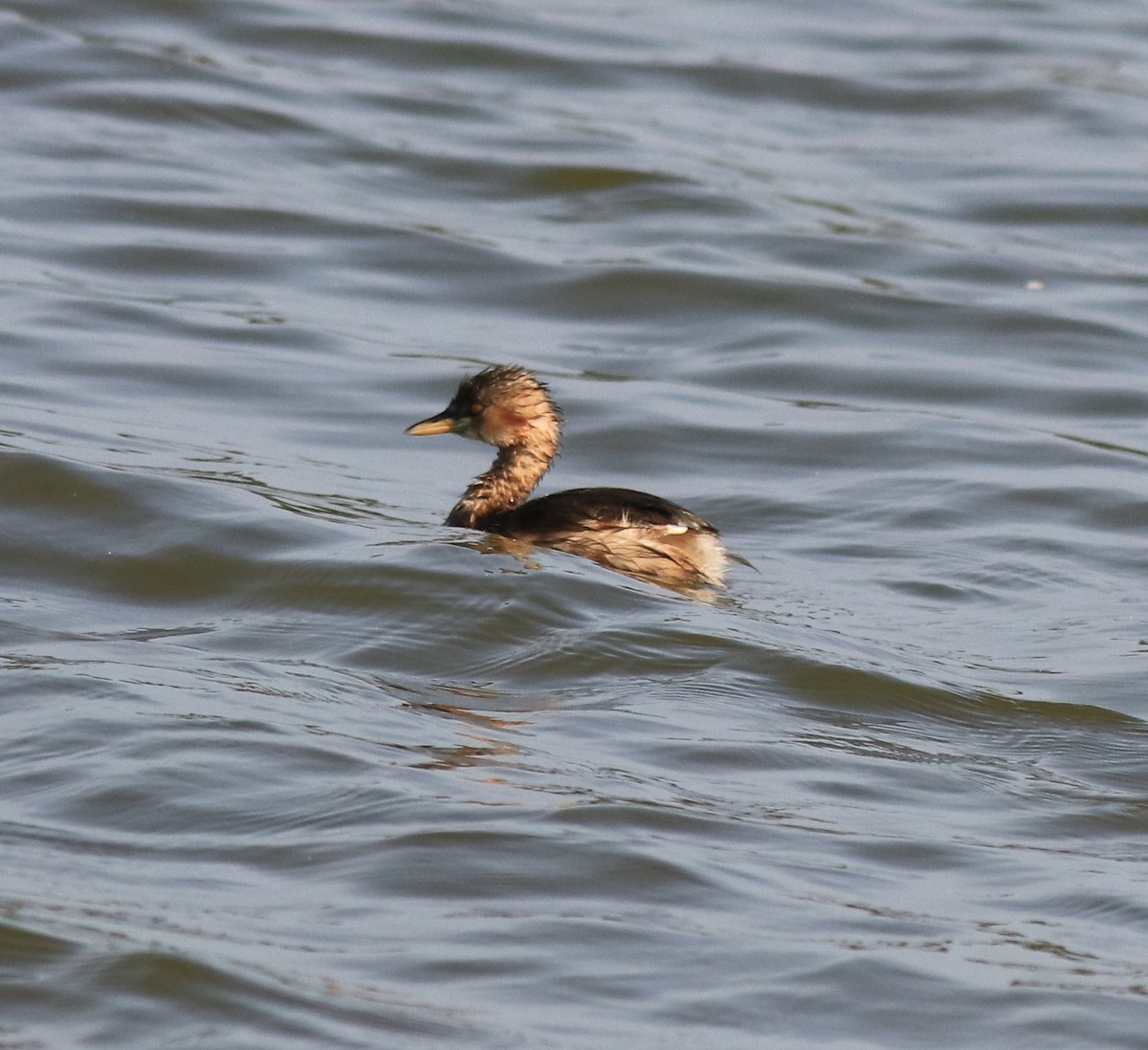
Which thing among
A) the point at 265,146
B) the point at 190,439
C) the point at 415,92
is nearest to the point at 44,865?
the point at 190,439

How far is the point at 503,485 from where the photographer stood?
8.86 metres

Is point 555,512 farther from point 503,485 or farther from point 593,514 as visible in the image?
point 503,485

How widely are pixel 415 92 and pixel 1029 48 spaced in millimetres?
4981

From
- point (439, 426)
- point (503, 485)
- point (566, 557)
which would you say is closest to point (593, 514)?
point (566, 557)

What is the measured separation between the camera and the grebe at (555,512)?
8.06 metres

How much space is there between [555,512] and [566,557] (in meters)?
0.22

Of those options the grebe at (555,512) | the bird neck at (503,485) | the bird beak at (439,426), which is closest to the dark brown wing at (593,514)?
the grebe at (555,512)

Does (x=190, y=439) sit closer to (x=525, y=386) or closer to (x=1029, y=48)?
(x=525, y=386)

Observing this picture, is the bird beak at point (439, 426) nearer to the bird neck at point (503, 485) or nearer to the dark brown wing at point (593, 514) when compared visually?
the bird neck at point (503, 485)

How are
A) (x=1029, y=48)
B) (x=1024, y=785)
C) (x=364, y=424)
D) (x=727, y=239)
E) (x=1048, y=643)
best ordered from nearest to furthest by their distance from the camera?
(x=1024, y=785) → (x=1048, y=643) → (x=364, y=424) → (x=727, y=239) → (x=1029, y=48)

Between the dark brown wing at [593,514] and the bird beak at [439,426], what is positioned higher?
the bird beak at [439,426]

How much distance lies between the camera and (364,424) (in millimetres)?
10219

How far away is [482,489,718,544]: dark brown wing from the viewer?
802 cm

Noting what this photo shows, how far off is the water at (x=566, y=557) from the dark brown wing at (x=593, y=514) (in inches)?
9.8
